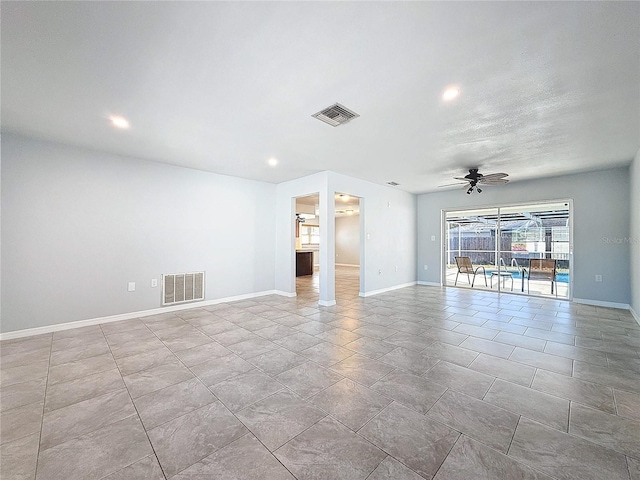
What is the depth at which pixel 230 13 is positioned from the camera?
161 centimetres

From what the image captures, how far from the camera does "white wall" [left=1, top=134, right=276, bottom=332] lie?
3418 millimetres

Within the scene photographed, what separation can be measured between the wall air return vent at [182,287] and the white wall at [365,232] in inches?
69.4

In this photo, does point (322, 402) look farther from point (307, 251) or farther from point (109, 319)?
point (307, 251)

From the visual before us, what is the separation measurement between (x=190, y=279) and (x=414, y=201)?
605cm

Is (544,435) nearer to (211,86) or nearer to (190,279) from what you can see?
(211,86)

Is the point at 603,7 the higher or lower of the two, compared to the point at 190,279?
higher

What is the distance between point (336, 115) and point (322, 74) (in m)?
0.71

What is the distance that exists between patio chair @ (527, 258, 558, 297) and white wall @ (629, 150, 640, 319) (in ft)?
4.18

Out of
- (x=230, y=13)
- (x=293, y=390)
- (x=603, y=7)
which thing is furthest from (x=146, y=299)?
(x=603, y=7)

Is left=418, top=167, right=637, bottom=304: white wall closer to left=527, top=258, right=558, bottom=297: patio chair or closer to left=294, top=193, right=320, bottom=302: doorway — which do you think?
left=527, top=258, right=558, bottom=297: patio chair

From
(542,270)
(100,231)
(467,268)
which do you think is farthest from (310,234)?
(100,231)

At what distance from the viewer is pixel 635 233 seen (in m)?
4.27

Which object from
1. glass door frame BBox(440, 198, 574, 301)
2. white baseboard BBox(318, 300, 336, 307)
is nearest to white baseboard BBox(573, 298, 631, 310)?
glass door frame BBox(440, 198, 574, 301)

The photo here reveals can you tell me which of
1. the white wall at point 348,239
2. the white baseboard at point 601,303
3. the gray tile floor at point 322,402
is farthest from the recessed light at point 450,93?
the white wall at point 348,239
